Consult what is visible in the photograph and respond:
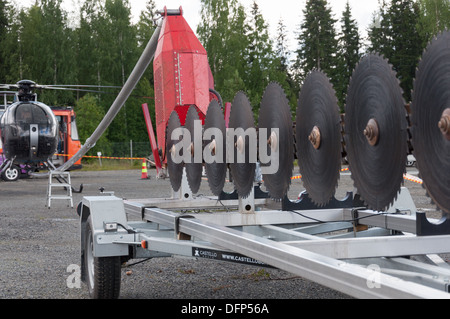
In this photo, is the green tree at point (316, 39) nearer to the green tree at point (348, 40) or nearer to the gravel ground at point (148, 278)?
the green tree at point (348, 40)

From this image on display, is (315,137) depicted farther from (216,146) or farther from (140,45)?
(140,45)

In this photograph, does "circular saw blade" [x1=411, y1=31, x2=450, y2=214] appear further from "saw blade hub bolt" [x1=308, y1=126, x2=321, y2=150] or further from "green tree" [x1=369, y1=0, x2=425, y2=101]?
"green tree" [x1=369, y1=0, x2=425, y2=101]

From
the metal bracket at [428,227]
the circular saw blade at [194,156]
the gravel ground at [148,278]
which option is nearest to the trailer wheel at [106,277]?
the gravel ground at [148,278]

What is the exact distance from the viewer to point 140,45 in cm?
5466

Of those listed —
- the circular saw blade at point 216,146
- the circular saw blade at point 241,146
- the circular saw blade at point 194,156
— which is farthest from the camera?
the circular saw blade at point 194,156

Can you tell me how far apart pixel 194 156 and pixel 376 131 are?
2.81 meters

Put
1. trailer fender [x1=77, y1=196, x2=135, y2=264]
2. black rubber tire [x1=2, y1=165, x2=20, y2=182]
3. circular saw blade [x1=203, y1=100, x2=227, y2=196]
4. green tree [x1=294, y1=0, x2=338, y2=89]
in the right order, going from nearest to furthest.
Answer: trailer fender [x1=77, y1=196, x2=135, y2=264]
circular saw blade [x1=203, y1=100, x2=227, y2=196]
black rubber tire [x1=2, y1=165, x2=20, y2=182]
green tree [x1=294, y1=0, x2=338, y2=89]

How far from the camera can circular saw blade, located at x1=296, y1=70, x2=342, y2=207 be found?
362cm

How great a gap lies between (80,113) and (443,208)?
4372 centimetres

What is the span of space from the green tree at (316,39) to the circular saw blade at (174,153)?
44549mm

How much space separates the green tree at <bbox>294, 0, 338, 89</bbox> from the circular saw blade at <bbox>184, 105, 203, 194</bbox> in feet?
148

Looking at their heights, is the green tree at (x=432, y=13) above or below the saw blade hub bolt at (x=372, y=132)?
above

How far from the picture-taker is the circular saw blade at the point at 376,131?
3.02m

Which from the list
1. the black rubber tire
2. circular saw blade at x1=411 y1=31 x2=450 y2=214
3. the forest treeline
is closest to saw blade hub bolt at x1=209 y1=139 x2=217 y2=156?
circular saw blade at x1=411 y1=31 x2=450 y2=214
